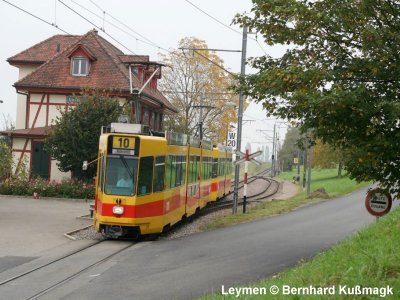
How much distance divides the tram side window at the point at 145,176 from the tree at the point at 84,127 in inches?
602

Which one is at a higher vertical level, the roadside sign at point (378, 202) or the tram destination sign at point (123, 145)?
the tram destination sign at point (123, 145)

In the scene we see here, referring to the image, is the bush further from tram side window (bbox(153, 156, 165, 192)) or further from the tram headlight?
the tram headlight

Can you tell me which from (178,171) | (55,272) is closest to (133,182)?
(178,171)

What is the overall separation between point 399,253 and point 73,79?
33.0 metres

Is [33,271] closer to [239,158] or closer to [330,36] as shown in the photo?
[330,36]

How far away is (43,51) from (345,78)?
36583 mm

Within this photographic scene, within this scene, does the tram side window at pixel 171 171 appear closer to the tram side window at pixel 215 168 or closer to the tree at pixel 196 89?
the tram side window at pixel 215 168

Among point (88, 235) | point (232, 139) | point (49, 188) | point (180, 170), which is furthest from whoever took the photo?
point (49, 188)

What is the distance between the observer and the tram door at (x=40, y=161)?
3706 centimetres

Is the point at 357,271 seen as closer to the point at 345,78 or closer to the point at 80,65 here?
the point at 345,78

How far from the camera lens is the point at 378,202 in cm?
1218

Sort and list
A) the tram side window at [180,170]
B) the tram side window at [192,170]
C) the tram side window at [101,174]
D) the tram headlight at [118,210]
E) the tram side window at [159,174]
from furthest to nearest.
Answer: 1. the tram side window at [192,170]
2. the tram side window at [180,170]
3. the tram side window at [159,174]
4. the tram side window at [101,174]
5. the tram headlight at [118,210]

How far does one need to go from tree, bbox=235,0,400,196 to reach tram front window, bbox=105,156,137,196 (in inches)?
187

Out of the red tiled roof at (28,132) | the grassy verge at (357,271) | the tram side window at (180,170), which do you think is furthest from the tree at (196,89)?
the grassy verge at (357,271)
